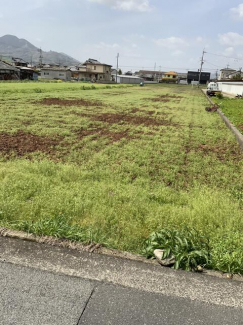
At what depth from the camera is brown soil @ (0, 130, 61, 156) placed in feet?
19.5

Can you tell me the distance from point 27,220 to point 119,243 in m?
1.12

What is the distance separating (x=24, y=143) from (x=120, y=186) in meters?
3.57

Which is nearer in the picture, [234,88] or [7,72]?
[234,88]

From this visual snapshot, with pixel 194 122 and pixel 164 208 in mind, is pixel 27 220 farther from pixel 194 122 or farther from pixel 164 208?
pixel 194 122

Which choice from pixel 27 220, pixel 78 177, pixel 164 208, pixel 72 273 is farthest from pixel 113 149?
pixel 72 273

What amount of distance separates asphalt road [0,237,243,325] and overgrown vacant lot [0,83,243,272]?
0.34 metres

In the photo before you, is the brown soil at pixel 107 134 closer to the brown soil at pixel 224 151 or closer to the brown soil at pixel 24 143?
the brown soil at pixel 24 143

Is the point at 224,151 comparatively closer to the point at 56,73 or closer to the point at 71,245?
the point at 71,245

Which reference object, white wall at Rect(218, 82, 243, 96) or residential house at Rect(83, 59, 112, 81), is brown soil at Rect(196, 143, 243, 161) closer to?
white wall at Rect(218, 82, 243, 96)

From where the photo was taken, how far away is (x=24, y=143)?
257 inches

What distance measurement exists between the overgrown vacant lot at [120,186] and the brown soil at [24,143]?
22 mm

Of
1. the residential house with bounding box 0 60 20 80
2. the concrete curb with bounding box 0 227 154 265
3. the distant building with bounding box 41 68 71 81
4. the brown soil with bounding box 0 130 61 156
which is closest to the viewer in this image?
the concrete curb with bounding box 0 227 154 265

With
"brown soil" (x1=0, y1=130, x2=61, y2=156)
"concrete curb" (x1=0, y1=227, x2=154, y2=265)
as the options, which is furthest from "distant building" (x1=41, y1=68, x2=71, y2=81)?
"concrete curb" (x1=0, y1=227, x2=154, y2=265)

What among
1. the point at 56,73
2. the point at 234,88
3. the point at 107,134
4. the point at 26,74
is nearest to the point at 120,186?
the point at 107,134
